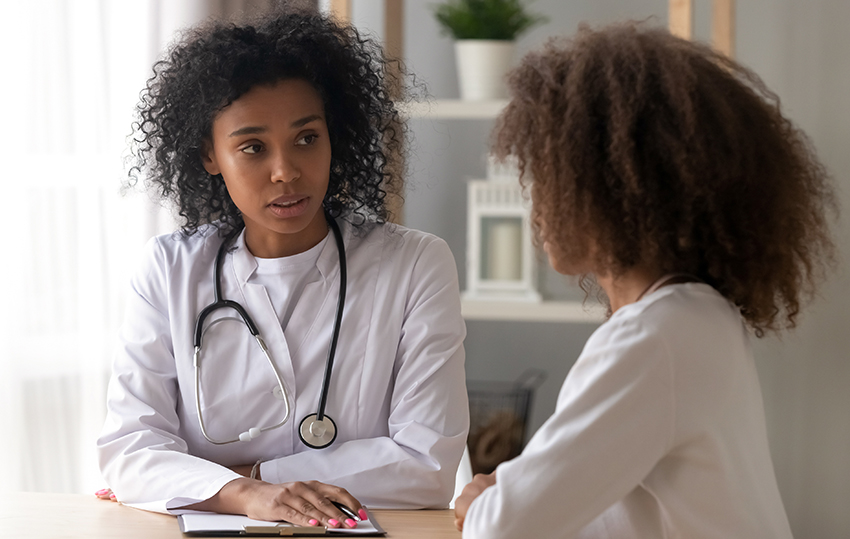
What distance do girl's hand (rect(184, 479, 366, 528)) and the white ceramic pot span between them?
146 centimetres

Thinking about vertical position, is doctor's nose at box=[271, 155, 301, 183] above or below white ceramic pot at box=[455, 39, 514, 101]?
below

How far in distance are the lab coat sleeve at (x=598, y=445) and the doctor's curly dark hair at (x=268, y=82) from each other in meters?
0.84

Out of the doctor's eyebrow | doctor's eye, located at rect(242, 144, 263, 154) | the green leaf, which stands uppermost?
the green leaf

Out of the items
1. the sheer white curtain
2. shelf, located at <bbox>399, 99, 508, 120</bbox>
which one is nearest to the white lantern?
shelf, located at <bbox>399, 99, 508, 120</bbox>

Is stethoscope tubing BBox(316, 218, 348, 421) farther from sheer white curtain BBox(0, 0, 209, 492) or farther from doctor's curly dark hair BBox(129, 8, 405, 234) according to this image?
sheer white curtain BBox(0, 0, 209, 492)

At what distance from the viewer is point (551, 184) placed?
34.5 inches

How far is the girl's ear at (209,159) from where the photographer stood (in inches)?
59.7

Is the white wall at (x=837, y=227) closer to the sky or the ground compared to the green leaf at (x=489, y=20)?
closer to the ground

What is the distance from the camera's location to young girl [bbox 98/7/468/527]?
51.9 inches

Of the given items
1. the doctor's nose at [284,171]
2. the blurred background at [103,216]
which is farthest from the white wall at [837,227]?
the doctor's nose at [284,171]

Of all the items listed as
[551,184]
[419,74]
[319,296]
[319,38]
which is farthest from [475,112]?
[551,184]

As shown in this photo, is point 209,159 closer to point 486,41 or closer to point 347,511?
point 347,511

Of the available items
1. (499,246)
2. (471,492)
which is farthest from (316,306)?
(499,246)

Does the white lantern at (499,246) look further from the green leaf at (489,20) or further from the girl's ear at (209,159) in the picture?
the girl's ear at (209,159)
